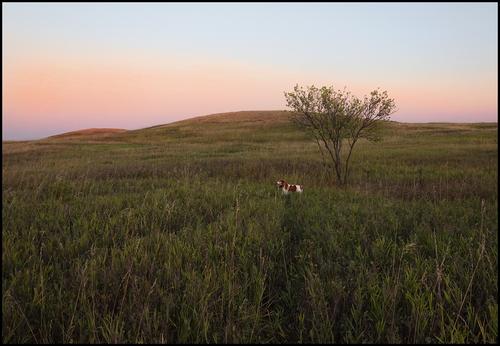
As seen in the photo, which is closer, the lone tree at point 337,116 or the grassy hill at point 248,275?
the grassy hill at point 248,275

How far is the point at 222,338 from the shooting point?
2.46 meters

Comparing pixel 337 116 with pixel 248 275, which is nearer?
pixel 248 275

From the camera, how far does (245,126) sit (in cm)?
5716

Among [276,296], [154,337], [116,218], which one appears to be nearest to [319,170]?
[116,218]

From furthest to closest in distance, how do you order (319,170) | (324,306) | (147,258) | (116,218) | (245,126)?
(245,126)
(319,170)
(116,218)
(147,258)
(324,306)

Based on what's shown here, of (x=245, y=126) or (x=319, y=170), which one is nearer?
(x=319, y=170)

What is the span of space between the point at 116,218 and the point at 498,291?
5.48 metres

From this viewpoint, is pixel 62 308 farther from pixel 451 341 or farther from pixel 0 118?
pixel 451 341

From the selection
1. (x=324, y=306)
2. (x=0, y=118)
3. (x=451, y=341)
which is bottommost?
(x=451, y=341)

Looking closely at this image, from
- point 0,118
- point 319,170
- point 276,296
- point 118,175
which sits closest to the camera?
point 0,118

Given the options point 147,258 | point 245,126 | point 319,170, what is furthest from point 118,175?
point 245,126

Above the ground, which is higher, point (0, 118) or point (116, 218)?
point (0, 118)

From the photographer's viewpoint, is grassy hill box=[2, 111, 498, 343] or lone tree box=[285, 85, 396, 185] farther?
lone tree box=[285, 85, 396, 185]

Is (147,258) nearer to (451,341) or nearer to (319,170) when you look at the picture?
(451,341)
